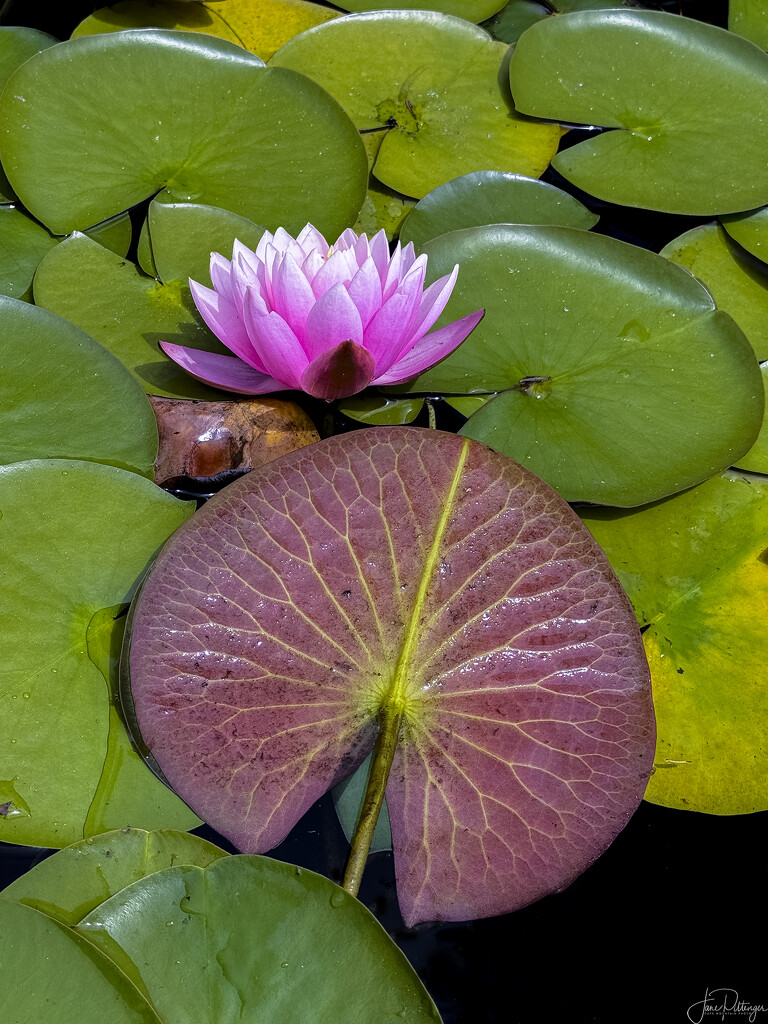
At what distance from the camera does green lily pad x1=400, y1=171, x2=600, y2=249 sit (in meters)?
1.98

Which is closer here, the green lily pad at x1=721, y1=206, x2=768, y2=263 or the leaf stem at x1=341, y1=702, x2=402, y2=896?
the leaf stem at x1=341, y1=702, x2=402, y2=896

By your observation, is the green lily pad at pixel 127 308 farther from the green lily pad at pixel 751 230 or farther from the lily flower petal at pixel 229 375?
the green lily pad at pixel 751 230

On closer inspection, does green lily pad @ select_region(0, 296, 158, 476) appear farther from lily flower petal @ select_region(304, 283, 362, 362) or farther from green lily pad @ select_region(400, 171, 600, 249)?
→ green lily pad @ select_region(400, 171, 600, 249)

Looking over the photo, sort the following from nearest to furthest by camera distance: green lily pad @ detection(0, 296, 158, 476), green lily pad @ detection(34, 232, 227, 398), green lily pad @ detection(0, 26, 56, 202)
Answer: green lily pad @ detection(0, 296, 158, 476) < green lily pad @ detection(34, 232, 227, 398) < green lily pad @ detection(0, 26, 56, 202)

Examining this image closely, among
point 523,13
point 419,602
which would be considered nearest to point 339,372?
point 419,602

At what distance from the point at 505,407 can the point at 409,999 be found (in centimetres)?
120

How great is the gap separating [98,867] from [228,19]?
7.94ft

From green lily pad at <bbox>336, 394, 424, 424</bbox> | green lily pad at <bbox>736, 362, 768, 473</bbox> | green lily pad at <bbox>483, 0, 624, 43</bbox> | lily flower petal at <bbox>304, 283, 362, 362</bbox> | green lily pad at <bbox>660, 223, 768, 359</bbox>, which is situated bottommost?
green lily pad at <bbox>736, 362, 768, 473</bbox>

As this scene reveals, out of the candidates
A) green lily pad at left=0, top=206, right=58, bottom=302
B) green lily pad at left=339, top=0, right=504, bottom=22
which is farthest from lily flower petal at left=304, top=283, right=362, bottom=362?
green lily pad at left=339, top=0, right=504, bottom=22

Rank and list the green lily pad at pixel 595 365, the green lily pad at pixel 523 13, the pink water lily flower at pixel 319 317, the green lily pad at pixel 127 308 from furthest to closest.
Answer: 1. the green lily pad at pixel 523 13
2. the green lily pad at pixel 127 308
3. the green lily pad at pixel 595 365
4. the pink water lily flower at pixel 319 317

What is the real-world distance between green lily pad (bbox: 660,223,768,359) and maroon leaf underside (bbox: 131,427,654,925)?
994 mm

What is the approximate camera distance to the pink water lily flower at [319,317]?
143 centimetres

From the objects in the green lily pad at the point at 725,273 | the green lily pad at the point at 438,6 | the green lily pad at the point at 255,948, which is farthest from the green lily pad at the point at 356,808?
the green lily pad at the point at 438,6

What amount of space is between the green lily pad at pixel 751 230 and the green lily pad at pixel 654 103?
0.19ft
